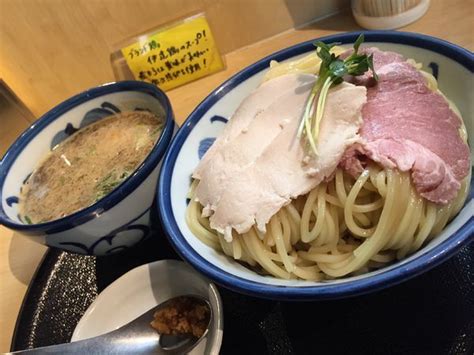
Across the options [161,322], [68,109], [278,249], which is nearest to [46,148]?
[68,109]

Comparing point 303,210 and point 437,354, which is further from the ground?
point 303,210

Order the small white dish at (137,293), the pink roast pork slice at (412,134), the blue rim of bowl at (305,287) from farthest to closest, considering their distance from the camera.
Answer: the small white dish at (137,293) < the pink roast pork slice at (412,134) < the blue rim of bowl at (305,287)

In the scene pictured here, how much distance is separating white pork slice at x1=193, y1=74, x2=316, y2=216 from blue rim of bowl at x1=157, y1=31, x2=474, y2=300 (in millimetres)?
86

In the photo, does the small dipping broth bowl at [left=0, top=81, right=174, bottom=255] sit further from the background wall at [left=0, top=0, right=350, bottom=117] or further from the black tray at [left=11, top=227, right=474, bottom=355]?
the background wall at [left=0, top=0, right=350, bottom=117]

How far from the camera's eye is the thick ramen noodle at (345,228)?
929mm

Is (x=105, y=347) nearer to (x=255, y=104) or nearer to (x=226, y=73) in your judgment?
(x=255, y=104)

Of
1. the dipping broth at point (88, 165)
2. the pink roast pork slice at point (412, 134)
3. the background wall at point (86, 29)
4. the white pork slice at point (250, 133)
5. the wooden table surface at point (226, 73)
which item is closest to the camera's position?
the pink roast pork slice at point (412, 134)

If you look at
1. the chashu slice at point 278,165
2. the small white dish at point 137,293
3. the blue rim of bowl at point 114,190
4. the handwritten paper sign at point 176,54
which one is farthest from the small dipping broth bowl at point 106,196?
the handwritten paper sign at point 176,54

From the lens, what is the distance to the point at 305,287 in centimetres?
85

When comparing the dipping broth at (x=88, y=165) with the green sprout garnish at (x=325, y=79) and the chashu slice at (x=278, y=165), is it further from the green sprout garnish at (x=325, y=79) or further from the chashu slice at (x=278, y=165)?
the green sprout garnish at (x=325, y=79)

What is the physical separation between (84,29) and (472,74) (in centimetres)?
139

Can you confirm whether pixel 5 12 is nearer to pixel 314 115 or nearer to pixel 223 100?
pixel 223 100

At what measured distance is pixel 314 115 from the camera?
991mm

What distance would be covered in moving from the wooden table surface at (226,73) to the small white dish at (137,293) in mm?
352
